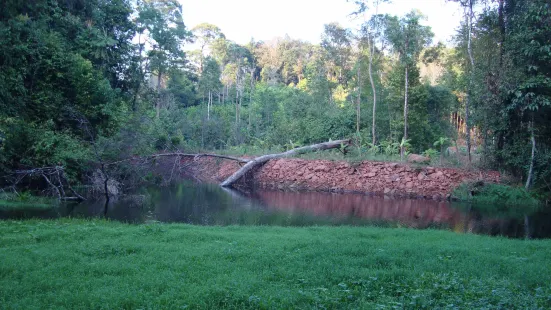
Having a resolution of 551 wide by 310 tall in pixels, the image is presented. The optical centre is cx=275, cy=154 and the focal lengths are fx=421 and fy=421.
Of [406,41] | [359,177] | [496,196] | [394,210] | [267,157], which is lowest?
[394,210]

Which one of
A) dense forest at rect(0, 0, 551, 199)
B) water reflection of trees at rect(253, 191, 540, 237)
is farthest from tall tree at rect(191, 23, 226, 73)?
water reflection of trees at rect(253, 191, 540, 237)

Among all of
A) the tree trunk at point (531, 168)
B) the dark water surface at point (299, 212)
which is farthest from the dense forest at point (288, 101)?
the dark water surface at point (299, 212)

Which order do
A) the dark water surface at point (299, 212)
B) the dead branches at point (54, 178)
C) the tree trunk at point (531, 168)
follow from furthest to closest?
the tree trunk at point (531, 168), the dead branches at point (54, 178), the dark water surface at point (299, 212)

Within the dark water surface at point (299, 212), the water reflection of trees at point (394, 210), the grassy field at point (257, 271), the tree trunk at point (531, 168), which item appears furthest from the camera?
the tree trunk at point (531, 168)

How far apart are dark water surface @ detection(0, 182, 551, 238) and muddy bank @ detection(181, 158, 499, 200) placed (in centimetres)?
202

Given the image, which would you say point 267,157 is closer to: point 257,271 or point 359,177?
point 359,177

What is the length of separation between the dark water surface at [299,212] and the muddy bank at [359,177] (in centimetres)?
202

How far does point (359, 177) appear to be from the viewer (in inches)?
1023

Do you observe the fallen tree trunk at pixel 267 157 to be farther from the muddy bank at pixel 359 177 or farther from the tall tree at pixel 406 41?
the tall tree at pixel 406 41

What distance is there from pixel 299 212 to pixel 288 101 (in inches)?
1061

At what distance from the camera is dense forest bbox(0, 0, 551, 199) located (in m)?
18.7

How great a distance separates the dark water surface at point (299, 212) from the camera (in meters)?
14.8

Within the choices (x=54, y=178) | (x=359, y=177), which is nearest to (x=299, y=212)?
(x=359, y=177)

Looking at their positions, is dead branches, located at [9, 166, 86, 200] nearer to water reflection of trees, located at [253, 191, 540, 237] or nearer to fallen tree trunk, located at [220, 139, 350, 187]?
water reflection of trees, located at [253, 191, 540, 237]
